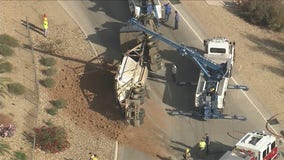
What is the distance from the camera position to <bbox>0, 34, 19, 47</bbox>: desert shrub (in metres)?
34.3

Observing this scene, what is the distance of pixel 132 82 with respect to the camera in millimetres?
30094

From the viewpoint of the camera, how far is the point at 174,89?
32.2m

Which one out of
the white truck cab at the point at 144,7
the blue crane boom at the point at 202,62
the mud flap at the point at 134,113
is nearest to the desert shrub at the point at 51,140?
the mud flap at the point at 134,113

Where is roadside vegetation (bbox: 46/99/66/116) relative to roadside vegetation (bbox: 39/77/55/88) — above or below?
below

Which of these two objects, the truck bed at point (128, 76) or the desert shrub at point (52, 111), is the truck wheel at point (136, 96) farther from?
the desert shrub at point (52, 111)

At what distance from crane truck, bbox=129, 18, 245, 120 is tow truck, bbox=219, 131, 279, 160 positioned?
3.01m

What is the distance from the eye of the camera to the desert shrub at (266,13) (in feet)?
125

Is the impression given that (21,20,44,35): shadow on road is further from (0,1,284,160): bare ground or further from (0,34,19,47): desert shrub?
(0,34,19,47): desert shrub

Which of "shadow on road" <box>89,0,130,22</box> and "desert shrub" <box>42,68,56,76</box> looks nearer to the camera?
"desert shrub" <box>42,68,56,76</box>

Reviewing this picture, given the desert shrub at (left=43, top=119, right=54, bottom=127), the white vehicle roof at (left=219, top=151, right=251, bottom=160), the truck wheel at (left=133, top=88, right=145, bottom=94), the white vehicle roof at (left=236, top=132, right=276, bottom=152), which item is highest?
the truck wheel at (left=133, top=88, right=145, bottom=94)

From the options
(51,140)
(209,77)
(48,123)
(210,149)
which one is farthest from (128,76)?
(210,149)

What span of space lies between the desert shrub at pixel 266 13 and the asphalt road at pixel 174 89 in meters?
4.51

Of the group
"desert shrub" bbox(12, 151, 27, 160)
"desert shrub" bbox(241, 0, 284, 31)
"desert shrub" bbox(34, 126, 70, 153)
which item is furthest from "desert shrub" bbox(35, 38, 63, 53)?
"desert shrub" bbox(241, 0, 284, 31)

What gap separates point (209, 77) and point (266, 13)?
10528 millimetres
